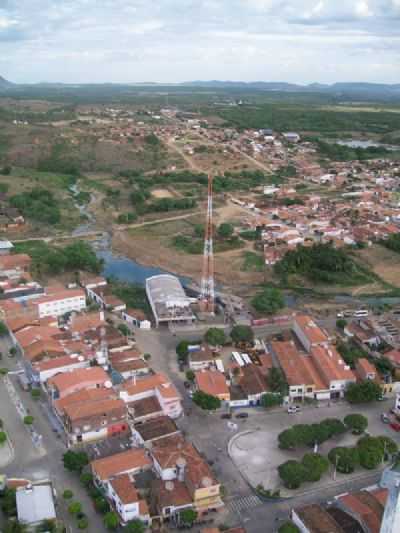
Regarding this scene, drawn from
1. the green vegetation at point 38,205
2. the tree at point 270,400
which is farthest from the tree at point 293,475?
the green vegetation at point 38,205

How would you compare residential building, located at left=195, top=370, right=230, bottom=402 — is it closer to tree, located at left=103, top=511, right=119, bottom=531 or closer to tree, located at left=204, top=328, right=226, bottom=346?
tree, located at left=204, top=328, right=226, bottom=346

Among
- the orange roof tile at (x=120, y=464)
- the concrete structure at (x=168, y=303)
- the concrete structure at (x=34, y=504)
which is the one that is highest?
the concrete structure at (x=168, y=303)

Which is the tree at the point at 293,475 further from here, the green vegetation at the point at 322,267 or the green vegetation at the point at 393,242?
the green vegetation at the point at 393,242

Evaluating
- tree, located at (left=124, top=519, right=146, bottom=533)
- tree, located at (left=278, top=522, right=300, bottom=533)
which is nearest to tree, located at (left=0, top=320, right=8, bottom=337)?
tree, located at (left=124, top=519, right=146, bottom=533)

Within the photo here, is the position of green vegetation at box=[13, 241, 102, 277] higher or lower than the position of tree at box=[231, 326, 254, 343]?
higher

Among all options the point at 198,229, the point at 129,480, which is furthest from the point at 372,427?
the point at 198,229

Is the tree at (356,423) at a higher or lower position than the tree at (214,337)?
lower

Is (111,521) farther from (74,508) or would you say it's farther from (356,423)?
(356,423)
